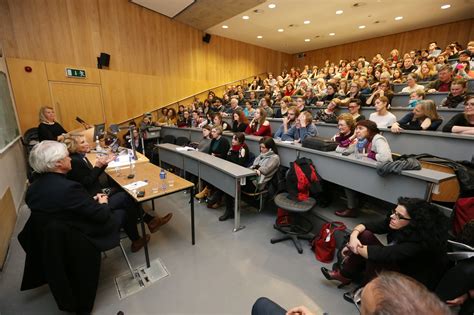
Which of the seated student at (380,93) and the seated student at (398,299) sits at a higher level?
the seated student at (380,93)

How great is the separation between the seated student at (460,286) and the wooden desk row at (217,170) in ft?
5.90

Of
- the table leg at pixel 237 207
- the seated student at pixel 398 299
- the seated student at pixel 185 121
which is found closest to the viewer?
the seated student at pixel 398 299

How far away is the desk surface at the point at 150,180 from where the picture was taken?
2101 millimetres

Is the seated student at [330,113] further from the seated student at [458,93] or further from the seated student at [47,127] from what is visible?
the seated student at [47,127]

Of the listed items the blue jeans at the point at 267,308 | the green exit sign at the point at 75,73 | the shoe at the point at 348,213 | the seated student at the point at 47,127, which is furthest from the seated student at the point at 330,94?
the green exit sign at the point at 75,73

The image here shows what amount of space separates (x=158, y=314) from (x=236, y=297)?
60cm

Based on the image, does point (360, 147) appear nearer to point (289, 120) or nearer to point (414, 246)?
point (414, 246)

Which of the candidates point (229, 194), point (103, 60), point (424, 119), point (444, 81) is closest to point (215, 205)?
point (229, 194)

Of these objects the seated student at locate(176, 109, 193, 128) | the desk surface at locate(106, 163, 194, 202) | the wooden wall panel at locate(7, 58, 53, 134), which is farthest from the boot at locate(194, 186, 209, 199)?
the wooden wall panel at locate(7, 58, 53, 134)

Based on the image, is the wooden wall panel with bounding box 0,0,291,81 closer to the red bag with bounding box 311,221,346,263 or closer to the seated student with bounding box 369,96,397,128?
the seated student with bounding box 369,96,397,128

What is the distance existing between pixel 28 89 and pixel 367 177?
6.89 meters

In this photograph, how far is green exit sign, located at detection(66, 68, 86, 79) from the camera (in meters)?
5.53

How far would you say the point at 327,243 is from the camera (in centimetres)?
219

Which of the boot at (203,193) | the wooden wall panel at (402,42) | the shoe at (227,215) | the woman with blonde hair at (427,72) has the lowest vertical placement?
the shoe at (227,215)
